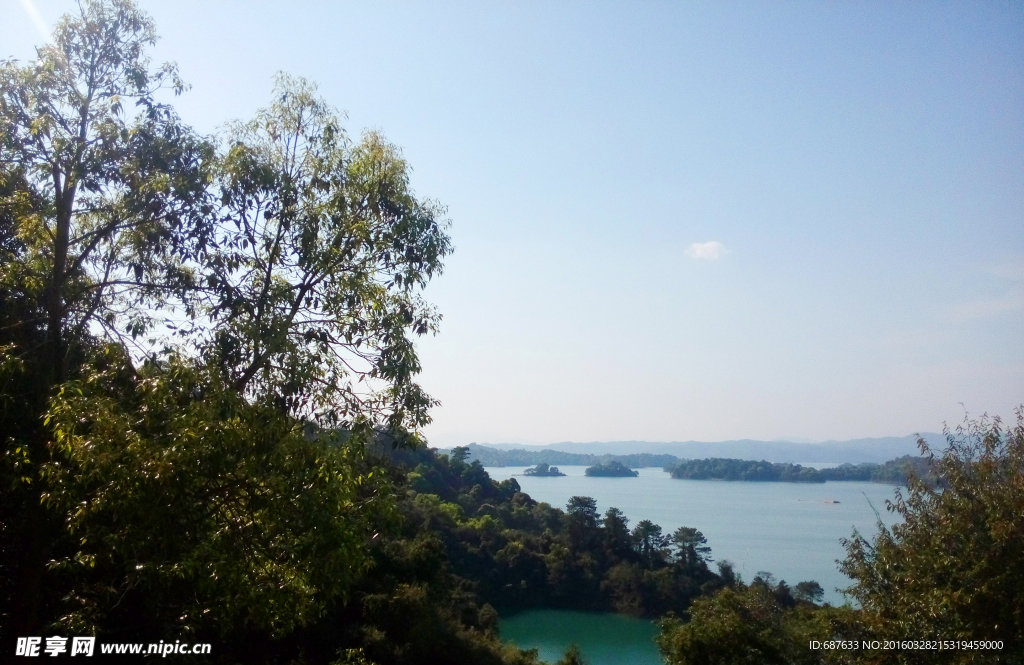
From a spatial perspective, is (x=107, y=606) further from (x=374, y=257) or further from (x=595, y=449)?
(x=595, y=449)

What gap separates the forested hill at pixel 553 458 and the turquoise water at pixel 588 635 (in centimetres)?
5666

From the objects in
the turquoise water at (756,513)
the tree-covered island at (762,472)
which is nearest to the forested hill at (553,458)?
the turquoise water at (756,513)

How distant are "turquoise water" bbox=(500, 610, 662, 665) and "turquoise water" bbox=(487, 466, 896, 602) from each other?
196 inches

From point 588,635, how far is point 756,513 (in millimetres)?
25956

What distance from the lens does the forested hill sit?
9612 cm

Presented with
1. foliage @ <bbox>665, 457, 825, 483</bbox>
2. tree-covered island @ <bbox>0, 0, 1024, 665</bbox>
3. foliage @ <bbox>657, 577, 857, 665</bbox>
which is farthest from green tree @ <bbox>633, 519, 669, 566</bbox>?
foliage @ <bbox>665, 457, 825, 483</bbox>

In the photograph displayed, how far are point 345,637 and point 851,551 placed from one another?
32.8 ft

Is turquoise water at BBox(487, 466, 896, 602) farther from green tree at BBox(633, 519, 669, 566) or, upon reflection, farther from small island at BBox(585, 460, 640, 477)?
green tree at BBox(633, 519, 669, 566)

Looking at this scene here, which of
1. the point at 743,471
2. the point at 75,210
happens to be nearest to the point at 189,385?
the point at 75,210

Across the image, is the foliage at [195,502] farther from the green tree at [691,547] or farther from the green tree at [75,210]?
the green tree at [691,547]

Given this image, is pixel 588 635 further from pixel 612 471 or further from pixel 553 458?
pixel 553 458

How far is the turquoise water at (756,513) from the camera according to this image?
104 feet

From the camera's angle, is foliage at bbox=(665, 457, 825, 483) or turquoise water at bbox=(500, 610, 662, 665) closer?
turquoise water at bbox=(500, 610, 662, 665)

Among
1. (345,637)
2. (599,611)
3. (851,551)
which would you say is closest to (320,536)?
(851,551)
